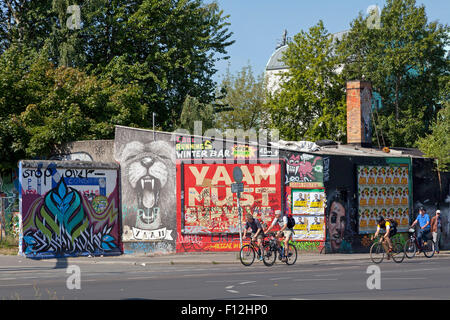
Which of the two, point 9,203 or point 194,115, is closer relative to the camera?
point 9,203

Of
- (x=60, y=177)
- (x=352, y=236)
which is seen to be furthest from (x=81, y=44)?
(x=352, y=236)

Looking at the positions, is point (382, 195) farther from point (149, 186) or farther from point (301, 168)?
point (149, 186)

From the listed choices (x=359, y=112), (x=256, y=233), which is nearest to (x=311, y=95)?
(x=359, y=112)

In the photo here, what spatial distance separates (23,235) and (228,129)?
42052 mm

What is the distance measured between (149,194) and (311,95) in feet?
113

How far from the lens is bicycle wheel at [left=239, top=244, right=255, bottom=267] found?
23422mm

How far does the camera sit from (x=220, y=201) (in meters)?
29.1

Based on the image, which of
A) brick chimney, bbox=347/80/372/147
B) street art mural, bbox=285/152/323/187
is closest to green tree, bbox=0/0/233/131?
brick chimney, bbox=347/80/372/147

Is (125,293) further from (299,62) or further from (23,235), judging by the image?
(299,62)

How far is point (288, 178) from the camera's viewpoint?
28.8m

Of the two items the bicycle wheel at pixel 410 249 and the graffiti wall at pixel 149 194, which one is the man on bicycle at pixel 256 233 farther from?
the graffiti wall at pixel 149 194

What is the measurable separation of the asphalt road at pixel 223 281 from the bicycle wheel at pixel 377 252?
39 cm

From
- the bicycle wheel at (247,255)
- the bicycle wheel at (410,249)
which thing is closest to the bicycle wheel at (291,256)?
the bicycle wheel at (247,255)

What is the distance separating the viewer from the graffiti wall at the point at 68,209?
88.7ft
